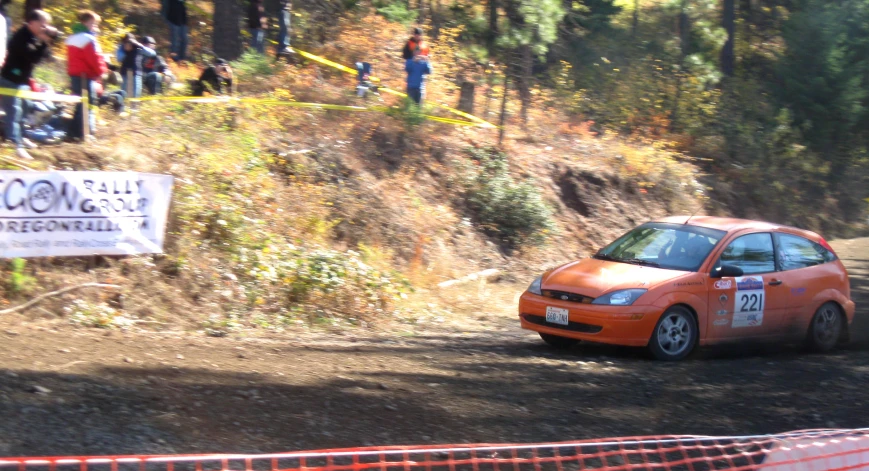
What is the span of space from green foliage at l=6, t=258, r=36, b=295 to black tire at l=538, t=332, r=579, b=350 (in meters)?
5.58

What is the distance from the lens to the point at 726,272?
980 centimetres

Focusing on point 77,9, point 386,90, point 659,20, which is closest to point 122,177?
point 386,90

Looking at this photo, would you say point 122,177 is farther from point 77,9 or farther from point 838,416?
point 77,9

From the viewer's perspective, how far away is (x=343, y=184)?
582 inches

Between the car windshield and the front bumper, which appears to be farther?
the car windshield

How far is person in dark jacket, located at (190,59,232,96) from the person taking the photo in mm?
14945

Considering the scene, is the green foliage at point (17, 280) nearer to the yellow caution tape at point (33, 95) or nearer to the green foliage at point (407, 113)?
the yellow caution tape at point (33, 95)

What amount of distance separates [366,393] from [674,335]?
3.85m

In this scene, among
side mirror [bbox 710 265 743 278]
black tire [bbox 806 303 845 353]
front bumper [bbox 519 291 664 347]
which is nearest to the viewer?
front bumper [bbox 519 291 664 347]

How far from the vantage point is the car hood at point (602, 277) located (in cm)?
951

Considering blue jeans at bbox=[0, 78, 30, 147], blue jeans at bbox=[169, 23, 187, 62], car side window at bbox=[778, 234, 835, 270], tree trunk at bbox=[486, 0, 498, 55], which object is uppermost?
tree trunk at bbox=[486, 0, 498, 55]

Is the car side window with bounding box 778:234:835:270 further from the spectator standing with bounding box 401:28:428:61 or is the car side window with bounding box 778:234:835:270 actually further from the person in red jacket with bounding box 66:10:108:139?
the spectator standing with bounding box 401:28:428:61

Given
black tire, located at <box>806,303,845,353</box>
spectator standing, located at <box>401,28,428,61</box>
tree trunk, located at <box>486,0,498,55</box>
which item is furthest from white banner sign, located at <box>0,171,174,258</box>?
tree trunk, located at <box>486,0,498,55</box>

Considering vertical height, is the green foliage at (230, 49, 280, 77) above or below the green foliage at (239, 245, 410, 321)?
above
